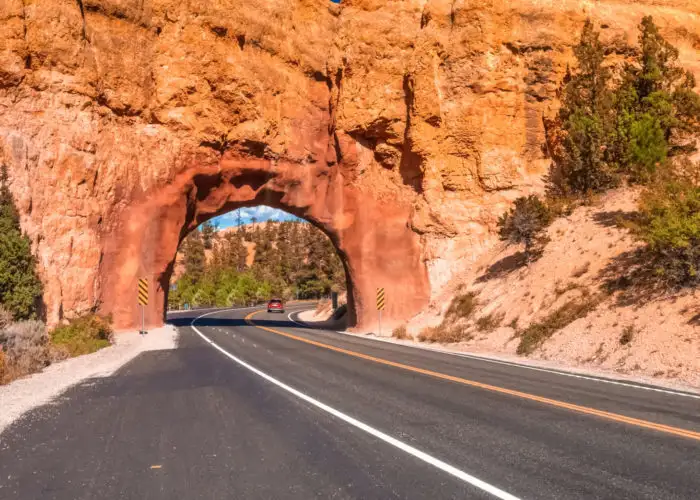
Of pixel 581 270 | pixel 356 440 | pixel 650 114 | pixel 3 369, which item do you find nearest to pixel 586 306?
pixel 581 270

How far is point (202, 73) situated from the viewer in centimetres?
3172

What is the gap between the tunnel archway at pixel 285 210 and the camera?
31.2m

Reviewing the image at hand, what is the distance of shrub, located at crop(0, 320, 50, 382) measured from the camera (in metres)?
13.2

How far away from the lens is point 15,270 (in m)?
22.5

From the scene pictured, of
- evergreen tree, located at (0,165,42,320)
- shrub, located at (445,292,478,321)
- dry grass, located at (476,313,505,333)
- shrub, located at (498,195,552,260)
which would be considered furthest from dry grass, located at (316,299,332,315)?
evergreen tree, located at (0,165,42,320)

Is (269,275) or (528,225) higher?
(528,225)

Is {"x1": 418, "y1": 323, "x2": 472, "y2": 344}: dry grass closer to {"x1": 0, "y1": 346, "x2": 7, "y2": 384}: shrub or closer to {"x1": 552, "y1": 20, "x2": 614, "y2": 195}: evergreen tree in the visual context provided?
{"x1": 552, "y1": 20, "x2": 614, "y2": 195}: evergreen tree

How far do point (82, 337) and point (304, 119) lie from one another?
61.5 ft

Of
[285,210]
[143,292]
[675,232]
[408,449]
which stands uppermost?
[285,210]

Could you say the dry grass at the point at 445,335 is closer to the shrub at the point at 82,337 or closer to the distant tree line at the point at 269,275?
the shrub at the point at 82,337

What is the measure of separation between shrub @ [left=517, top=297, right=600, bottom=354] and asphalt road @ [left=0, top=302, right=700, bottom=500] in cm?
606

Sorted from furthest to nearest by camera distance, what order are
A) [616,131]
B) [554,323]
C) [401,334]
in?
1. [401,334]
2. [616,131]
3. [554,323]

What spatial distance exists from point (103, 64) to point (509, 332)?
82.4 feet

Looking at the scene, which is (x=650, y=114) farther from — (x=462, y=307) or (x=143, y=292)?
Result: (x=143, y=292)
